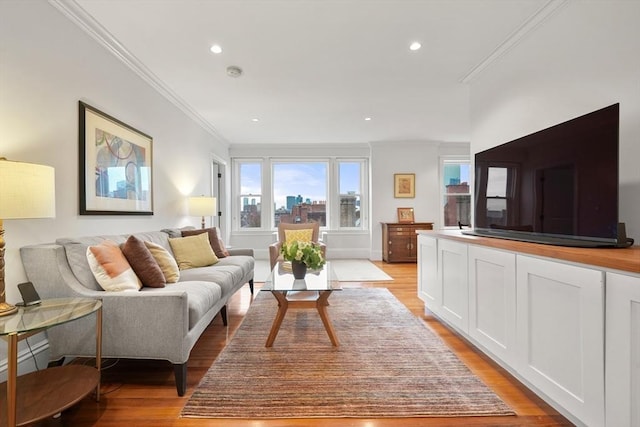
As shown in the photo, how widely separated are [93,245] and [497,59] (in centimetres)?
365

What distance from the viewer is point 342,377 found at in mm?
1786

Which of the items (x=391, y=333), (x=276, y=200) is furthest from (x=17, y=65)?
(x=276, y=200)

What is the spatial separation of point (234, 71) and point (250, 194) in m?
3.58

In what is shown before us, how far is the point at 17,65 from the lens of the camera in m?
1.67

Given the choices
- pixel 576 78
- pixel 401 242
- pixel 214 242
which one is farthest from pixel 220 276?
pixel 401 242

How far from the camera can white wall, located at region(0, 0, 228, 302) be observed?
64.8 inches

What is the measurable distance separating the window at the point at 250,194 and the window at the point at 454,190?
13.3ft

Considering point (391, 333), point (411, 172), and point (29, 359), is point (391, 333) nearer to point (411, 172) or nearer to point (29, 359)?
point (29, 359)

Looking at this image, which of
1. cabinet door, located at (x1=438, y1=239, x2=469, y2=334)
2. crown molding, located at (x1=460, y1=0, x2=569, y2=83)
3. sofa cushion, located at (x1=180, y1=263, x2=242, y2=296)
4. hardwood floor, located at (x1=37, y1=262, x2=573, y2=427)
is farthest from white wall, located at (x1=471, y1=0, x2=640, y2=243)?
sofa cushion, located at (x1=180, y1=263, x2=242, y2=296)

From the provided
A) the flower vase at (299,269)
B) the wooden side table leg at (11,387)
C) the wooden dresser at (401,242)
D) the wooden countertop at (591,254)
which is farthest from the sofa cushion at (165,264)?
the wooden dresser at (401,242)

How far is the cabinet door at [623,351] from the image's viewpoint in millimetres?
1045

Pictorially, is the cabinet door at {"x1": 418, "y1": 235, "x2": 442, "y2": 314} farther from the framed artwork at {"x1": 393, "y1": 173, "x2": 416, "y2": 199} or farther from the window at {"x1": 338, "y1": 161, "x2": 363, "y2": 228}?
the window at {"x1": 338, "y1": 161, "x2": 363, "y2": 228}

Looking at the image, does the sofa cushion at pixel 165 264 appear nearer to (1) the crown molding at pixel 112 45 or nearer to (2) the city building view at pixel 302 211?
(1) the crown molding at pixel 112 45

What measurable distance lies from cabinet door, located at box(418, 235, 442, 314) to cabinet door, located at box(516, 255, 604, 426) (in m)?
0.97
